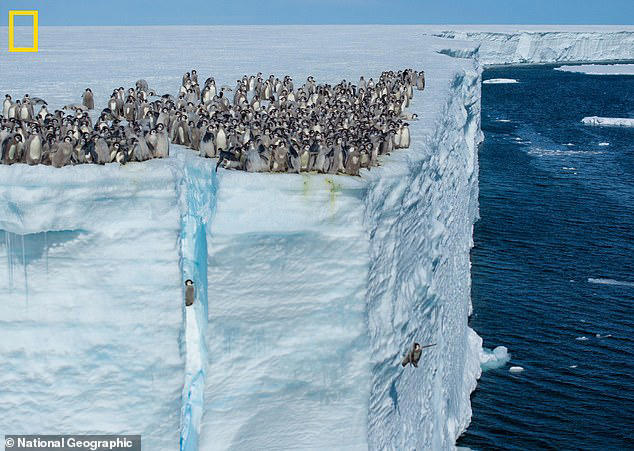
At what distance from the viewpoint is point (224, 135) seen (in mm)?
11711

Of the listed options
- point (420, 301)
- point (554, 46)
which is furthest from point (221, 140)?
point (554, 46)

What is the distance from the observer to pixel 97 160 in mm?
10789

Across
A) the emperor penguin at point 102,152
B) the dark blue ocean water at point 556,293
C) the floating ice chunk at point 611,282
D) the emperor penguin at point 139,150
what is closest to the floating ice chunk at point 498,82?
the dark blue ocean water at point 556,293

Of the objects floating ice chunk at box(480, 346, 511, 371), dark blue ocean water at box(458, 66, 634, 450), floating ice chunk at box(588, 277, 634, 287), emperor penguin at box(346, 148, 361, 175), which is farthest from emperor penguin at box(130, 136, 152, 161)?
floating ice chunk at box(588, 277, 634, 287)

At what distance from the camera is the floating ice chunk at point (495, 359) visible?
63.3 feet

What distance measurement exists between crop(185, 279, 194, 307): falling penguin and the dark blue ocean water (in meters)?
8.21

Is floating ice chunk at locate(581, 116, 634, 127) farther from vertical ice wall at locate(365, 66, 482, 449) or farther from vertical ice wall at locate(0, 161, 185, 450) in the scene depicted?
vertical ice wall at locate(0, 161, 185, 450)

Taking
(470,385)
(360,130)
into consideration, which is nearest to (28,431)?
(360,130)

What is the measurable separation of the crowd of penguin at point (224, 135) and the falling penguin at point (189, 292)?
1514mm

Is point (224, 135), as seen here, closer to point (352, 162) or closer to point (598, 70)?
point (352, 162)

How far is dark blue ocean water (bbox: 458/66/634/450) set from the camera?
17.0 metres

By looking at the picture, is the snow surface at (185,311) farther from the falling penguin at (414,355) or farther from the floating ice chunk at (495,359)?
the floating ice chunk at (495,359)

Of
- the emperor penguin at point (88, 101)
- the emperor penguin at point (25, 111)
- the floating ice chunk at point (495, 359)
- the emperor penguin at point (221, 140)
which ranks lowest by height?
the floating ice chunk at point (495, 359)

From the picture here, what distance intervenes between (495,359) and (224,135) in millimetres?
10250
